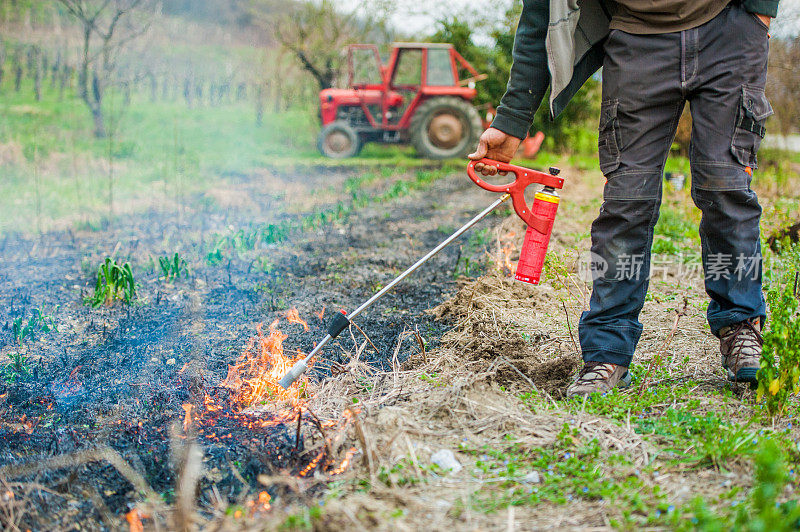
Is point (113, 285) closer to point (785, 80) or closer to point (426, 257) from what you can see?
point (426, 257)

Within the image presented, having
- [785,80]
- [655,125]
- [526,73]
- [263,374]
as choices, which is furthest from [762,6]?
[785,80]

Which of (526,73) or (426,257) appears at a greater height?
(526,73)

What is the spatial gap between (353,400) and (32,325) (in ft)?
5.53

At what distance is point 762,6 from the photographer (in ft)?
6.91

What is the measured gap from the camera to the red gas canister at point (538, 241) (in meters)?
2.35

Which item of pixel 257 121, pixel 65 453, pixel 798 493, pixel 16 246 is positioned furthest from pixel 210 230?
pixel 257 121

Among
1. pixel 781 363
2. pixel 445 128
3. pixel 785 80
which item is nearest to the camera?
pixel 781 363

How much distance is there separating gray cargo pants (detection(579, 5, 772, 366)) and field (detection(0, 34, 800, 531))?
0.21m

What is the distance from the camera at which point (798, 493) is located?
1551 millimetres

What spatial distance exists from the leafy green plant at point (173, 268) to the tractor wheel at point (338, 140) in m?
7.92

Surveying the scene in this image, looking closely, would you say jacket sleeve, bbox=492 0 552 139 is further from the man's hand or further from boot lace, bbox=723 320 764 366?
boot lace, bbox=723 320 764 366

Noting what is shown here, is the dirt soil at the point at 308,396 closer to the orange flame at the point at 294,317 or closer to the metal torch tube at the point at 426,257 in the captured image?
the orange flame at the point at 294,317

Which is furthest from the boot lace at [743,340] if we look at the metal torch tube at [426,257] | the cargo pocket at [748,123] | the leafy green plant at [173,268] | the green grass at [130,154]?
the green grass at [130,154]

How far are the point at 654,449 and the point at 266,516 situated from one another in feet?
3.69
